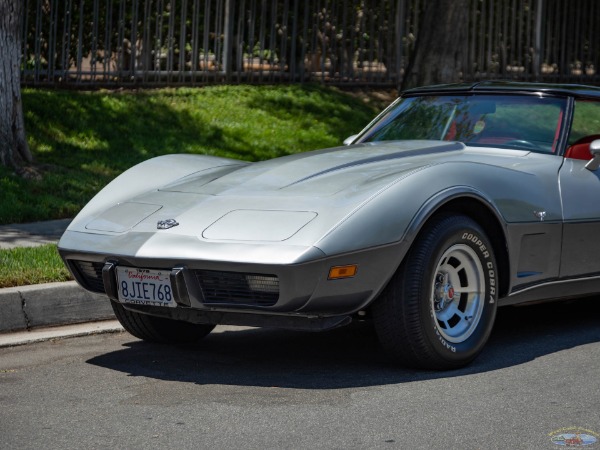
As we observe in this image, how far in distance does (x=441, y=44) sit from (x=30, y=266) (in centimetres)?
856

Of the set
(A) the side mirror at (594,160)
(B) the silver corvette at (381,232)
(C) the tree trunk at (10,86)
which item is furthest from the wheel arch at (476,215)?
(C) the tree trunk at (10,86)

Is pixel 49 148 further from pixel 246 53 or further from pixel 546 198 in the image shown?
pixel 546 198

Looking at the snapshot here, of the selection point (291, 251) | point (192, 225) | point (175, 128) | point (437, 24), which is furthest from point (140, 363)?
point (437, 24)

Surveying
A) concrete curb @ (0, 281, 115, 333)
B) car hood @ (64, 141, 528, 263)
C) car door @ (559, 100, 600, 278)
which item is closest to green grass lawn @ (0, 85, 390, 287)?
concrete curb @ (0, 281, 115, 333)

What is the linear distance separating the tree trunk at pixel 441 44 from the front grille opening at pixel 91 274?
9.38 metres

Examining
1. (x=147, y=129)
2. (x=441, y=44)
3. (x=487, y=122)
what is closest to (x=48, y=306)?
(x=487, y=122)

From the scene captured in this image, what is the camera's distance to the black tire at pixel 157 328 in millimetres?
6120

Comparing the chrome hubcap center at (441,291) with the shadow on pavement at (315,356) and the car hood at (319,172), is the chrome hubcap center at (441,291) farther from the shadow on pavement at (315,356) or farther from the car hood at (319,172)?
the car hood at (319,172)

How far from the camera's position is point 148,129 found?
12820 mm

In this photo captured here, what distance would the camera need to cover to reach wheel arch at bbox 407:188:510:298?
5398 mm

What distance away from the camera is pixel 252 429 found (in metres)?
4.57

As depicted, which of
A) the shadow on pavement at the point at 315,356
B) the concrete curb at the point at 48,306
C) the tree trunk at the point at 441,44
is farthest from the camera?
the tree trunk at the point at 441,44

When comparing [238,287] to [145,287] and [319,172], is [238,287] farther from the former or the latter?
[319,172]

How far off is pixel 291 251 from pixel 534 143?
1954 mm
